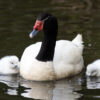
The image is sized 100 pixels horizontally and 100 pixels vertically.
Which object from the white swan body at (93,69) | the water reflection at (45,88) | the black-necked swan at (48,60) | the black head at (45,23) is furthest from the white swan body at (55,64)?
the black head at (45,23)

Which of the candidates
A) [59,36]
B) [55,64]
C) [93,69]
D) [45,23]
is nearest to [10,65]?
[55,64]

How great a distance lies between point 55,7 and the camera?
614 inches

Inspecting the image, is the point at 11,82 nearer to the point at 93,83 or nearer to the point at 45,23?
the point at 45,23

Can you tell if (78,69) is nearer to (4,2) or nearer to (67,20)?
(67,20)

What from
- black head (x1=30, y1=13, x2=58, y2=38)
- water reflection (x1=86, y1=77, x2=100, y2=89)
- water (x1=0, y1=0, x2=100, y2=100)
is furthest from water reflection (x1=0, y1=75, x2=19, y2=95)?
water reflection (x1=86, y1=77, x2=100, y2=89)

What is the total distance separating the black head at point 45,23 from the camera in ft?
Answer: 31.2

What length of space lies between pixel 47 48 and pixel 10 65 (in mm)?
813

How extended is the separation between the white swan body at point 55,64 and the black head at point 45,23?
0.57 meters

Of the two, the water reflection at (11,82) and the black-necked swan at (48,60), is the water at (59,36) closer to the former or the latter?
the water reflection at (11,82)

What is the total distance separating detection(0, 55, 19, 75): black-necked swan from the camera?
400 inches

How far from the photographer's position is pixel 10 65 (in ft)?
33.3

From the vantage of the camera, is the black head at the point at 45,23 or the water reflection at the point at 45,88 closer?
the water reflection at the point at 45,88

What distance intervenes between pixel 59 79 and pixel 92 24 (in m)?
3.85

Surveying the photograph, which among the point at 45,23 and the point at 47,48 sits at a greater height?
the point at 45,23
